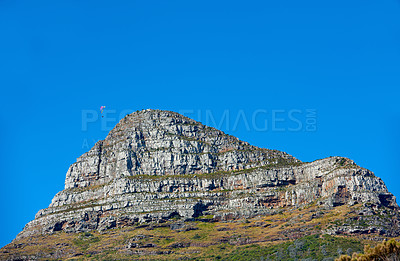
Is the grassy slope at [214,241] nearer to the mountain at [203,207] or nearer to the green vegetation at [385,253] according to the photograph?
the mountain at [203,207]

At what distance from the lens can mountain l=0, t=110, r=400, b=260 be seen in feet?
476

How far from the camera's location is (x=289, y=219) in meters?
157

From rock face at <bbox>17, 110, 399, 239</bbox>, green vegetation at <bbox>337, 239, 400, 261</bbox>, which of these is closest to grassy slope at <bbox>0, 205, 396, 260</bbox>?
rock face at <bbox>17, 110, 399, 239</bbox>

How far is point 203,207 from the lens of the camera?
175 m

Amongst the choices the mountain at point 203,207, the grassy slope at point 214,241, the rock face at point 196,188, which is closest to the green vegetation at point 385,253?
the grassy slope at point 214,241

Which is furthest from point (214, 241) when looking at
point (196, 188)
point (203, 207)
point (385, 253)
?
point (385, 253)

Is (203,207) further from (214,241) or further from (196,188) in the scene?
(214,241)

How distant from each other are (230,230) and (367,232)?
41158 mm

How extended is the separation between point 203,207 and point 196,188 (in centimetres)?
1156

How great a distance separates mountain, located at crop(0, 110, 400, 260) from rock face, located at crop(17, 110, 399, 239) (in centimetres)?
35

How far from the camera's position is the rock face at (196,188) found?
16000 cm

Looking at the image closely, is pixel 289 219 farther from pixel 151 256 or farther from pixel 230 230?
pixel 151 256

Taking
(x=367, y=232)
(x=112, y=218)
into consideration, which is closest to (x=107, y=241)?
(x=112, y=218)

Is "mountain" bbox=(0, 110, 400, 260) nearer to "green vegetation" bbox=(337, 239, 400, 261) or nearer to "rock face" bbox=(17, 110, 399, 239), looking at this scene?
"rock face" bbox=(17, 110, 399, 239)
